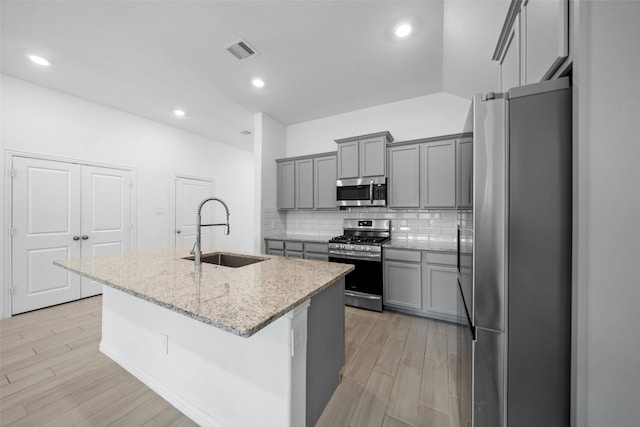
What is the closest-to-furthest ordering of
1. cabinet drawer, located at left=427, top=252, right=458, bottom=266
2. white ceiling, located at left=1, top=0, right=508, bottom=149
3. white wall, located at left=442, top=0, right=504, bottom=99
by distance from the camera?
white wall, located at left=442, top=0, right=504, bottom=99 → white ceiling, located at left=1, top=0, right=508, bottom=149 → cabinet drawer, located at left=427, top=252, right=458, bottom=266

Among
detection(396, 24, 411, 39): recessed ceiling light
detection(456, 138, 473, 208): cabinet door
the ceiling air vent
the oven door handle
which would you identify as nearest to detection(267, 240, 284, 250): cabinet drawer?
the oven door handle

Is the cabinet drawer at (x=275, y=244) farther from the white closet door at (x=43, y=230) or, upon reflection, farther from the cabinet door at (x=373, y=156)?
the white closet door at (x=43, y=230)

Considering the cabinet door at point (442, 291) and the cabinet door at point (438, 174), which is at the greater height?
the cabinet door at point (438, 174)

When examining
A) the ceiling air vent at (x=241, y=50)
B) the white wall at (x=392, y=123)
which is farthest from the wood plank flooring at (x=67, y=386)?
the white wall at (x=392, y=123)

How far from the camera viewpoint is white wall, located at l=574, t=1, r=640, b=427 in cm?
76

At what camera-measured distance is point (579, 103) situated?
2.71 ft

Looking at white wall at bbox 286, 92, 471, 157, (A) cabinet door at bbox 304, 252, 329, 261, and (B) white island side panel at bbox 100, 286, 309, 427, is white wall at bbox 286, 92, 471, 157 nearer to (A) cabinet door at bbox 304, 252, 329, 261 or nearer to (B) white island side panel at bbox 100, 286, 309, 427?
(A) cabinet door at bbox 304, 252, 329, 261

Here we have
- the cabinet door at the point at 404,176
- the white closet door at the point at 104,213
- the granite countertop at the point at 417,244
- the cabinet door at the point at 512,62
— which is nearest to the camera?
the cabinet door at the point at 512,62

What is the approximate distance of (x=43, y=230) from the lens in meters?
3.13

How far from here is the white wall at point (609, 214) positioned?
0.76 metres

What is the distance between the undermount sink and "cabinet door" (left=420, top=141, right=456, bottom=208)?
2262 millimetres

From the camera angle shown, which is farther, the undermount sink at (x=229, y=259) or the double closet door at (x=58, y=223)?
the double closet door at (x=58, y=223)

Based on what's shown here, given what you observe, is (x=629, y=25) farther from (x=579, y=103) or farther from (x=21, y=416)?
(x=21, y=416)

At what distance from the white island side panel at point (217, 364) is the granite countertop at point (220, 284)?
6.1 inches
